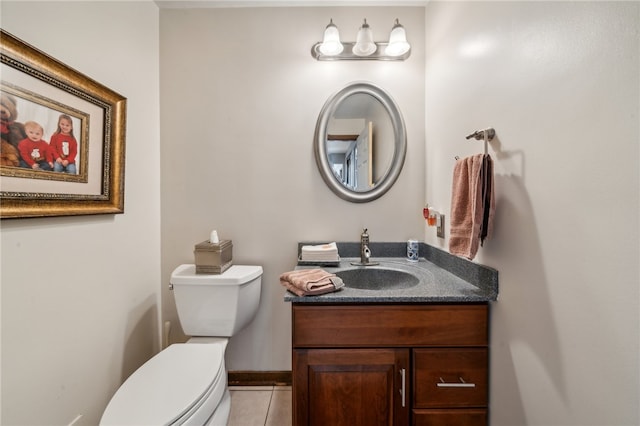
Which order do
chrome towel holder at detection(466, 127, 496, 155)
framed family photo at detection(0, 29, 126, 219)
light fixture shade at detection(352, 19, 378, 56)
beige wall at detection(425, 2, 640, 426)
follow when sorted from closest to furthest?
beige wall at detection(425, 2, 640, 426), framed family photo at detection(0, 29, 126, 219), chrome towel holder at detection(466, 127, 496, 155), light fixture shade at detection(352, 19, 378, 56)

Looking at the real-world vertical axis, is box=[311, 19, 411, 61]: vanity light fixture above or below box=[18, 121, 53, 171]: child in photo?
above

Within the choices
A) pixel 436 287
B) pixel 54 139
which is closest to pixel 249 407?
pixel 436 287

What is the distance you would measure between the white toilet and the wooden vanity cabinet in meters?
0.35

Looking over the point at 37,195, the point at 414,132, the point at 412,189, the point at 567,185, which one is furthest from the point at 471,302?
the point at 37,195

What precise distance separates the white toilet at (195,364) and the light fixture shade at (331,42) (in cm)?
134

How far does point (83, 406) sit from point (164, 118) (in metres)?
1.50

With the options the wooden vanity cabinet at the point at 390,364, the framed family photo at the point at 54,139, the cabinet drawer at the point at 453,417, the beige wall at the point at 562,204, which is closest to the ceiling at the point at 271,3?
the beige wall at the point at 562,204

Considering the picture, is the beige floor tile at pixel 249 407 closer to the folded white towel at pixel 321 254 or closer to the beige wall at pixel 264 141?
the beige wall at pixel 264 141

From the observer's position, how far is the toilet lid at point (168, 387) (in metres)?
0.83

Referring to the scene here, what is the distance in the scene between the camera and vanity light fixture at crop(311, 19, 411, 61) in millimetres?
1441

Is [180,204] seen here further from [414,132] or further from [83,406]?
[414,132]

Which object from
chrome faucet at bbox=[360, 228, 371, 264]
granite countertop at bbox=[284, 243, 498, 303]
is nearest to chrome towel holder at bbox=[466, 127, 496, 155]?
granite countertop at bbox=[284, 243, 498, 303]

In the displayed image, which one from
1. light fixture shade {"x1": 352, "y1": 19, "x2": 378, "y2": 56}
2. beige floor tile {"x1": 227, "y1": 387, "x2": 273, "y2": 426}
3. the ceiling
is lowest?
beige floor tile {"x1": 227, "y1": 387, "x2": 273, "y2": 426}

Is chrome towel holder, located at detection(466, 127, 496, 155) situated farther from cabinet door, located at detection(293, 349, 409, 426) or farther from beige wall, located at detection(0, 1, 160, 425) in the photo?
beige wall, located at detection(0, 1, 160, 425)
